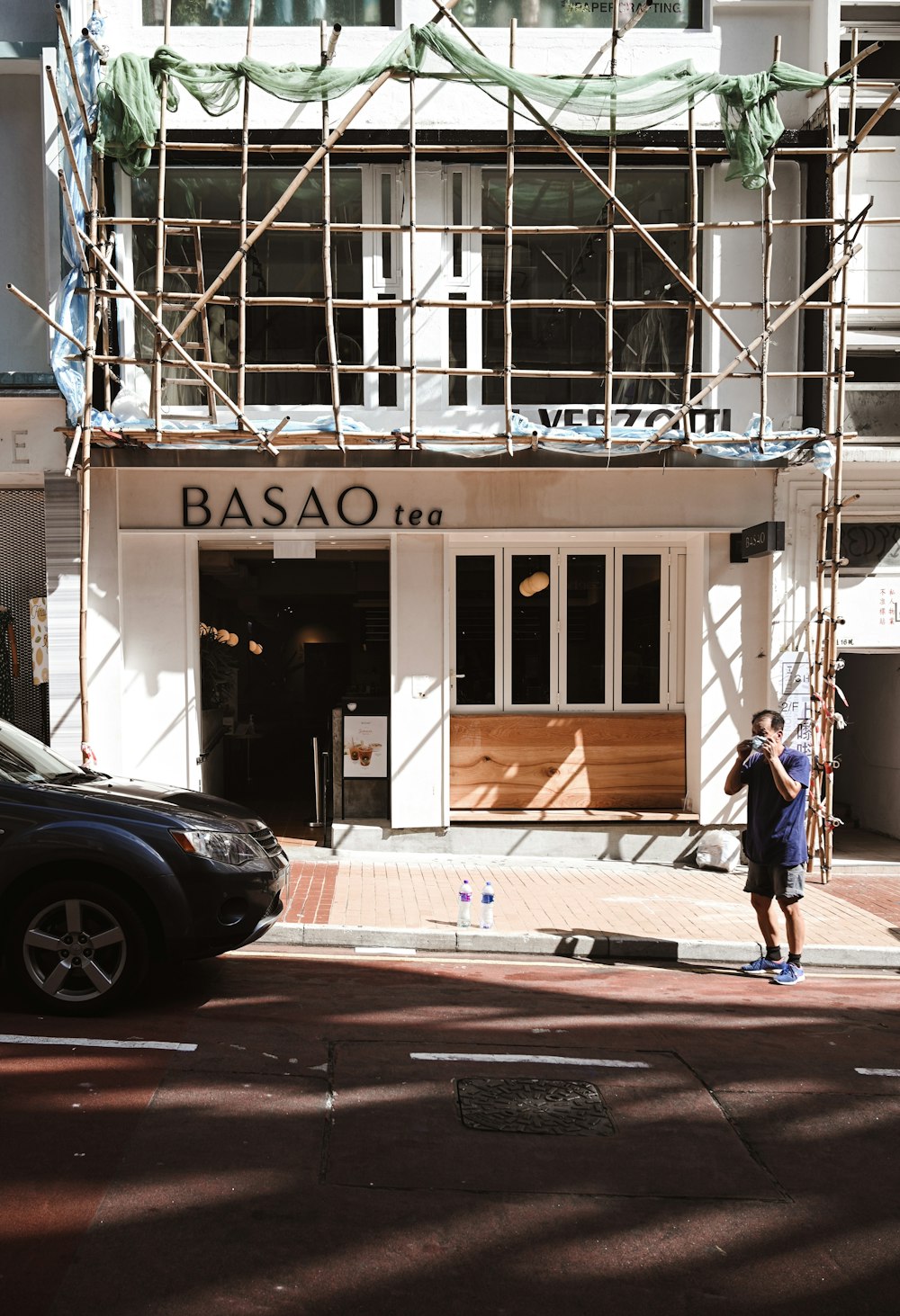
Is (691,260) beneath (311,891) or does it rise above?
above

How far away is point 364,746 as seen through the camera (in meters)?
11.9

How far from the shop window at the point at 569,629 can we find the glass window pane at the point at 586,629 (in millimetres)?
10

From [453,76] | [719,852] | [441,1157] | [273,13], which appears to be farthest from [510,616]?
[441,1157]

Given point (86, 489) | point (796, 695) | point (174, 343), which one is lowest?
point (796, 695)

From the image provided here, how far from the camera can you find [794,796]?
7.61 metres

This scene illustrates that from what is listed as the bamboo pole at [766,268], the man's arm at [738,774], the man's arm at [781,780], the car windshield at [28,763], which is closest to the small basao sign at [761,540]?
the bamboo pole at [766,268]

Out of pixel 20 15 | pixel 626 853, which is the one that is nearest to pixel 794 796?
pixel 626 853

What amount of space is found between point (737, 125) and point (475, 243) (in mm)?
2854

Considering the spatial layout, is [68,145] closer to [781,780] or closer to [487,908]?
[487,908]

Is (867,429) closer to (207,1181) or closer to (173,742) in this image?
(173,742)

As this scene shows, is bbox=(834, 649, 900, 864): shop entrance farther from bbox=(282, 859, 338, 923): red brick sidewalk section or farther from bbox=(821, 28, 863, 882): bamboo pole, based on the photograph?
bbox=(282, 859, 338, 923): red brick sidewalk section

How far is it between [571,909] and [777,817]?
2.49 metres

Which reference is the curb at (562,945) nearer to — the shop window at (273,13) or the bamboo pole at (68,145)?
the bamboo pole at (68,145)

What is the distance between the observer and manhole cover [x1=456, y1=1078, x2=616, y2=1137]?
491 centimetres
